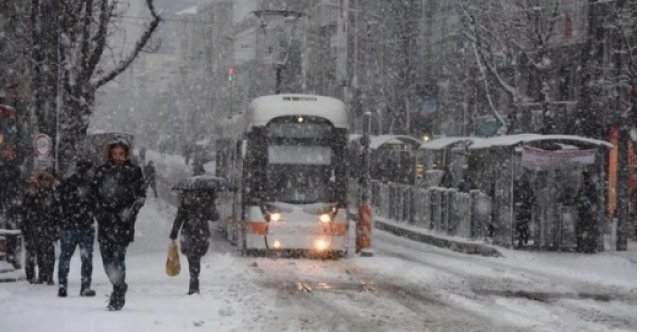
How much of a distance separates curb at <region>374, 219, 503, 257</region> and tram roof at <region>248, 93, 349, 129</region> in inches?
150

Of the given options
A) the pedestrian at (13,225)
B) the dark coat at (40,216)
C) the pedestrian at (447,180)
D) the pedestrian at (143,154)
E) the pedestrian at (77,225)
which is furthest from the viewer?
the pedestrian at (447,180)

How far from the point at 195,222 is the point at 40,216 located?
1.42 metres

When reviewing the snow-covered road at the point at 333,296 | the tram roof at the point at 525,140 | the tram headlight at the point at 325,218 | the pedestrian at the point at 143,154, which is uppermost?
the tram roof at the point at 525,140

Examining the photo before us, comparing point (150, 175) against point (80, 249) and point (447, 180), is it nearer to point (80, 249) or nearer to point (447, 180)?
point (80, 249)

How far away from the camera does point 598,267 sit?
532 inches

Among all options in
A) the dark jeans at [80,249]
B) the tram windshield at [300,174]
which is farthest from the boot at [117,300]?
the tram windshield at [300,174]

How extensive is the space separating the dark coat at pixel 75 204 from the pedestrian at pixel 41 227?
0.50 feet

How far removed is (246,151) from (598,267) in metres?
4.83

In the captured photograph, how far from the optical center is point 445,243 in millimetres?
17047

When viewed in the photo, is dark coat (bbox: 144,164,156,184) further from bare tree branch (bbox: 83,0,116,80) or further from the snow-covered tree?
the snow-covered tree

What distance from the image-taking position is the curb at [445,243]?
1577 cm

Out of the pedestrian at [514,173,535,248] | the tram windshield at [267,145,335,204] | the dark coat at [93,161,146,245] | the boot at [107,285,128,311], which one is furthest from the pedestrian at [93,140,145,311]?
the pedestrian at [514,173,535,248]

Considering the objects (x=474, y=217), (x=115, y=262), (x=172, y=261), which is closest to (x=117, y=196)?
(x=115, y=262)

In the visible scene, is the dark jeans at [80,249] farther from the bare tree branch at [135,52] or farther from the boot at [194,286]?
the bare tree branch at [135,52]
